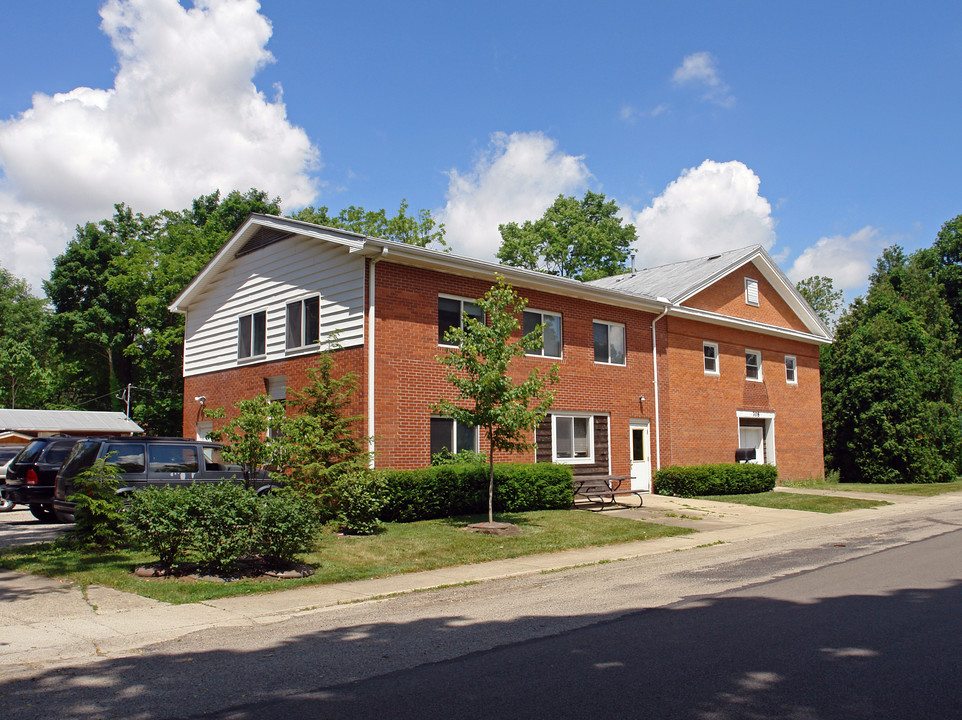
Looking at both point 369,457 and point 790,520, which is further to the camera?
point 790,520

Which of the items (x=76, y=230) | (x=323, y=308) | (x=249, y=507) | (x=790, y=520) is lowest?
(x=790, y=520)

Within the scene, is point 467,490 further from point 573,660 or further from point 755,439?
point 755,439

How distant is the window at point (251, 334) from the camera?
21.1m

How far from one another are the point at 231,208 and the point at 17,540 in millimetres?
33027

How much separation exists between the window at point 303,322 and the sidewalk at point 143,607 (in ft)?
28.8

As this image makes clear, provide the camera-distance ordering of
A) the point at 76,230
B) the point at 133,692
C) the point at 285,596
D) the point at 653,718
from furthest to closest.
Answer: the point at 76,230 → the point at 285,596 → the point at 133,692 → the point at 653,718

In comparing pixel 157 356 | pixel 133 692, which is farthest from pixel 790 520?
pixel 157 356

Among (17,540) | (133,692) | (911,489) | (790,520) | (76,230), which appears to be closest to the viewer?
(133,692)

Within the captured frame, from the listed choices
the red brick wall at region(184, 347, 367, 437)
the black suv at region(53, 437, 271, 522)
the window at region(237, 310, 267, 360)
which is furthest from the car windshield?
the window at region(237, 310, 267, 360)

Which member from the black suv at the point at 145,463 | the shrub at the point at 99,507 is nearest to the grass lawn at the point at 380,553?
the shrub at the point at 99,507

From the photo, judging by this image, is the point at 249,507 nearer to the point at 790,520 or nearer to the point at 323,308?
the point at 323,308

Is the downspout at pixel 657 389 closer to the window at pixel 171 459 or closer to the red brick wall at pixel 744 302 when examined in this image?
the red brick wall at pixel 744 302

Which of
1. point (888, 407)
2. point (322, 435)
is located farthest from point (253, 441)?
point (888, 407)

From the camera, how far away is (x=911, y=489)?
25984mm
